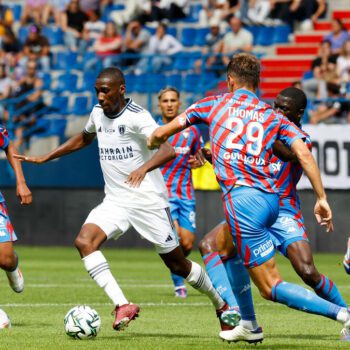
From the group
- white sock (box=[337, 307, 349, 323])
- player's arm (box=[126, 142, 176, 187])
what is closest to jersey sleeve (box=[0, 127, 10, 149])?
Result: player's arm (box=[126, 142, 176, 187])

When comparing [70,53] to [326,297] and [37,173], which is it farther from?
[326,297]

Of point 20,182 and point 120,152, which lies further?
point 20,182

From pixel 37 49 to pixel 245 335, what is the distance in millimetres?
18105

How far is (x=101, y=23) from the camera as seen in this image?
86.5 ft

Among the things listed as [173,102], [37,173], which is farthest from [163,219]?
[37,173]

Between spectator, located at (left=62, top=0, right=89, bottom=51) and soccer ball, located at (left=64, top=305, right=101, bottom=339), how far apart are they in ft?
58.0

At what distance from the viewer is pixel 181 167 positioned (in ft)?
45.1

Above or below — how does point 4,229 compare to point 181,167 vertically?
above

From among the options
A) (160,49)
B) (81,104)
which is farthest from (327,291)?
(160,49)

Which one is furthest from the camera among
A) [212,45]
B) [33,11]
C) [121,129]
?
[33,11]

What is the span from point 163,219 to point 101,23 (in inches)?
672

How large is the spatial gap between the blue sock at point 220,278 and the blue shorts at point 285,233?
0.50 metres

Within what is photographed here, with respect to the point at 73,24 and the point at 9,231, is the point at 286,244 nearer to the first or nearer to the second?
the point at 9,231

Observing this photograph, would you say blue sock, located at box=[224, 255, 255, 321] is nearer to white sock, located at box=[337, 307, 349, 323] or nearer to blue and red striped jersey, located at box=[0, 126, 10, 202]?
white sock, located at box=[337, 307, 349, 323]
